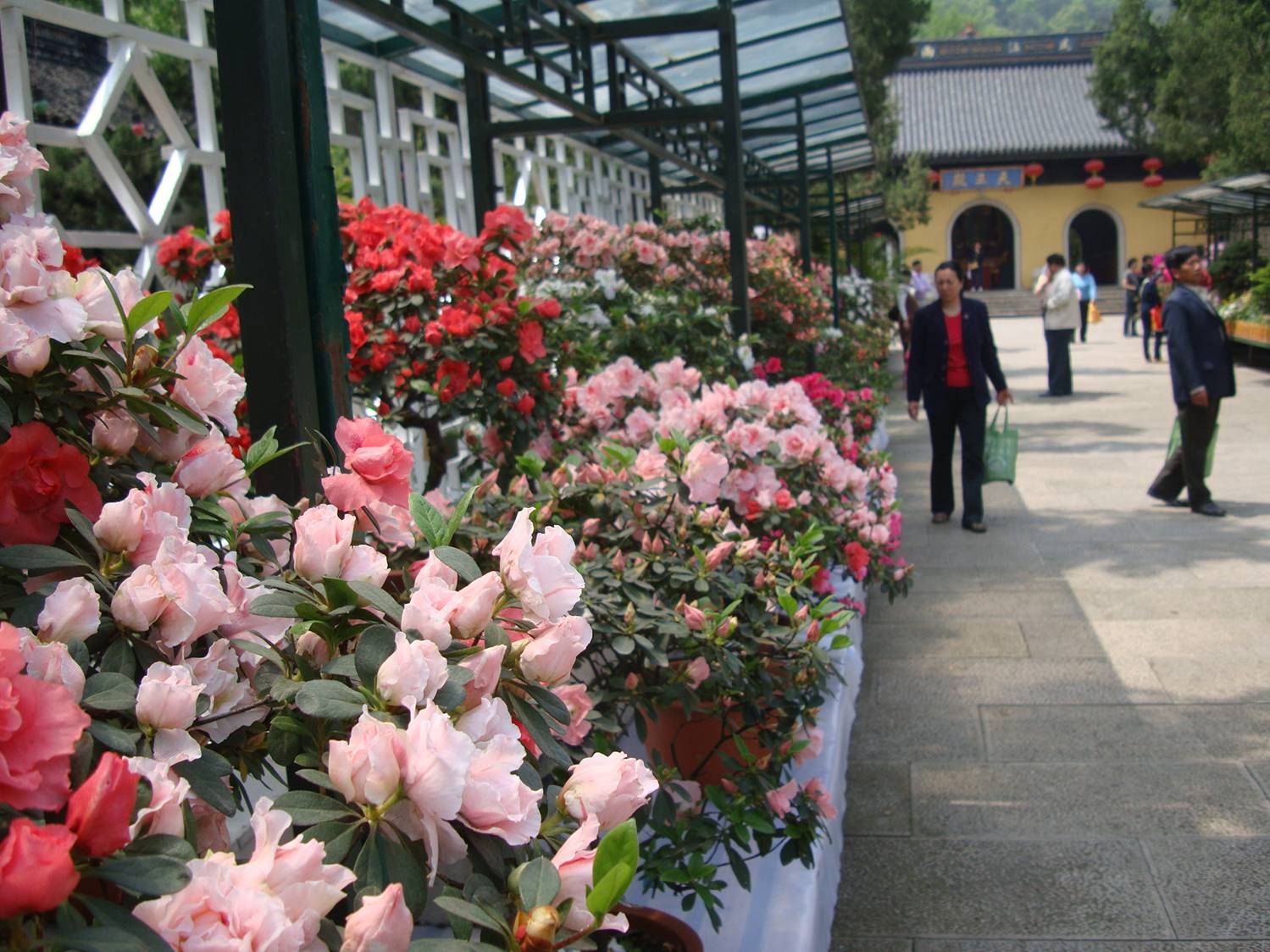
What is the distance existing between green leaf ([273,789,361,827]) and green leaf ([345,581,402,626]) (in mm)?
195

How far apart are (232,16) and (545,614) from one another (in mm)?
1204

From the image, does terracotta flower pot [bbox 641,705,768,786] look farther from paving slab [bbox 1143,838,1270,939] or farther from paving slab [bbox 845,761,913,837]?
paving slab [bbox 1143,838,1270,939]

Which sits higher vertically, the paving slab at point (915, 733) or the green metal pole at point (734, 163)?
the green metal pole at point (734, 163)

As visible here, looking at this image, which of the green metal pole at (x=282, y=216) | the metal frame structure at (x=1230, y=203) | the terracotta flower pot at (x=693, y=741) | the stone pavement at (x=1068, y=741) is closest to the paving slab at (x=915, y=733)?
the stone pavement at (x=1068, y=741)

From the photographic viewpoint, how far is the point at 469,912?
2.98ft

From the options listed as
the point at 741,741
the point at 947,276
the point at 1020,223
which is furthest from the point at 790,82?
the point at 1020,223

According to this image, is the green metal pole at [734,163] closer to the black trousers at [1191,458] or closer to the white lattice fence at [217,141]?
the white lattice fence at [217,141]

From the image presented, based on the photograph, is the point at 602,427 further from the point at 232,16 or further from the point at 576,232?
the point at 576,232

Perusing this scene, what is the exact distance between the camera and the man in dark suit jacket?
22.5 ft

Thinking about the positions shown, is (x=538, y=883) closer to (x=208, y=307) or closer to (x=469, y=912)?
(x=469, y=912)

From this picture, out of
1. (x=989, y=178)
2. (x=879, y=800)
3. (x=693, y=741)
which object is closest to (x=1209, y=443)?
(x=879, y=800)

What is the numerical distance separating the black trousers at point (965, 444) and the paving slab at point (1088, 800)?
11.4ft

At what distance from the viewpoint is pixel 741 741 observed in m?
2.44

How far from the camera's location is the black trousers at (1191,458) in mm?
6969
